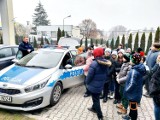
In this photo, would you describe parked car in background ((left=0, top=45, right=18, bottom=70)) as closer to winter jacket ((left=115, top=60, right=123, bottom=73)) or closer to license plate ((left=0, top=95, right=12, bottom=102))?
license plate ((left=0, top=95, right=12, bottom=102))

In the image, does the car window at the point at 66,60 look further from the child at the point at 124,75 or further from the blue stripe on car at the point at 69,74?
the child at the point at 124,75

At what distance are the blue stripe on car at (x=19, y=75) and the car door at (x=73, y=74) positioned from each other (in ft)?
3.11

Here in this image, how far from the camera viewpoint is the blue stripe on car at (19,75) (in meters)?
4.85

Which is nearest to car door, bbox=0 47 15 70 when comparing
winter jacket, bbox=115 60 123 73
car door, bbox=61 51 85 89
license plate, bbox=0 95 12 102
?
car door, bbox=61 51 85 89

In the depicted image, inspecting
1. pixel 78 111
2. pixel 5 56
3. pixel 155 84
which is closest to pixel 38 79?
pixel 78 111

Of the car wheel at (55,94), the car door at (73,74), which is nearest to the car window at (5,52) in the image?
the car door at (73,74)

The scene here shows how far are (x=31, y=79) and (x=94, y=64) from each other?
1782mm

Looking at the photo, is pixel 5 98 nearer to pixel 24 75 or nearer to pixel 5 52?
pixel 24 75

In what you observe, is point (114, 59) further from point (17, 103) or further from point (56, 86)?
point (17, 103)

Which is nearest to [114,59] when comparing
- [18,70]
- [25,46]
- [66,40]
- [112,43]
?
[18,70]

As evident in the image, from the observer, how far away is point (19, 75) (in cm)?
512

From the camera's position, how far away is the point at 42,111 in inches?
201

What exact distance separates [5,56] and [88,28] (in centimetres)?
4490

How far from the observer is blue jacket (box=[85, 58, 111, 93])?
4.18 metres
